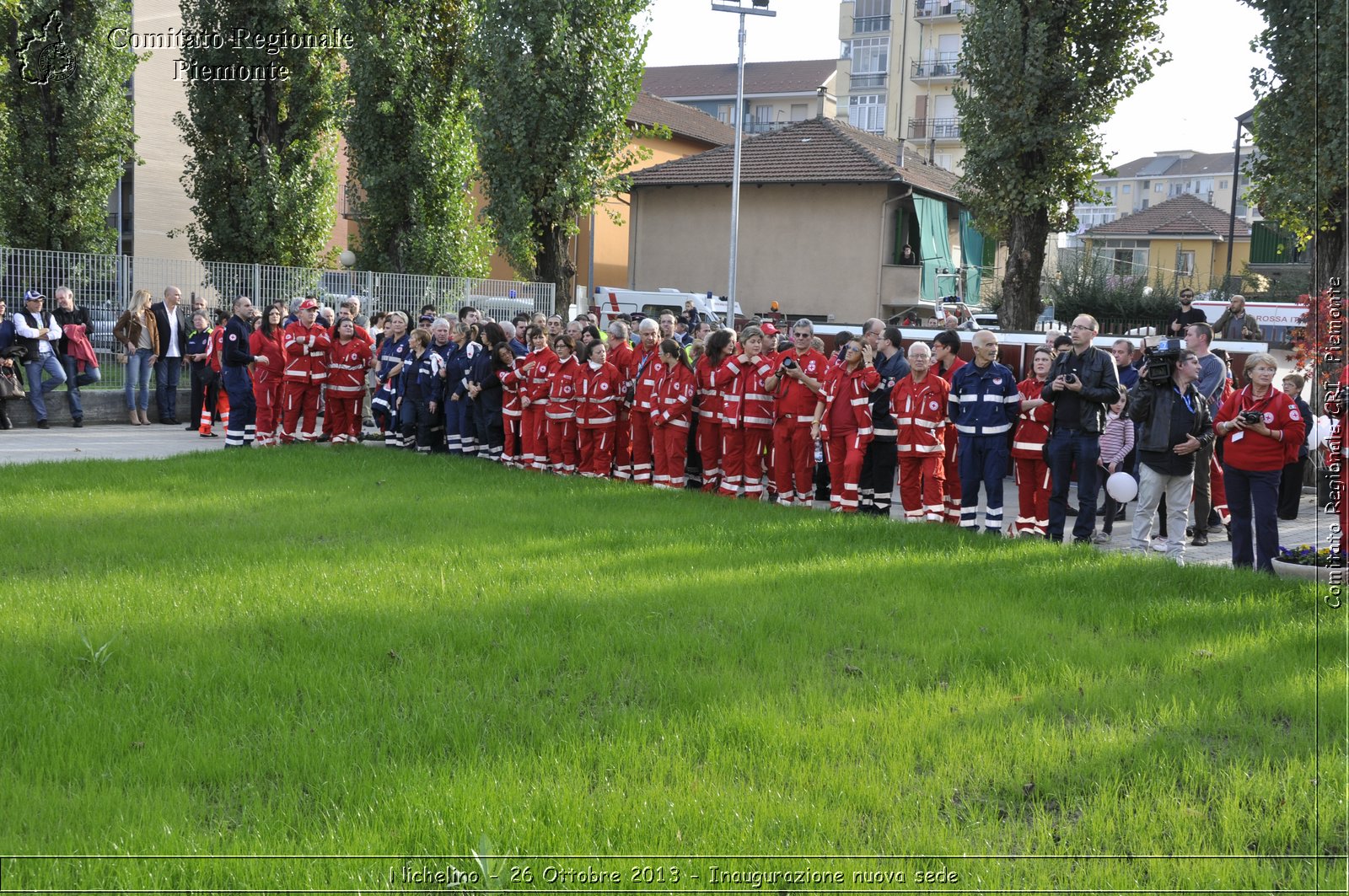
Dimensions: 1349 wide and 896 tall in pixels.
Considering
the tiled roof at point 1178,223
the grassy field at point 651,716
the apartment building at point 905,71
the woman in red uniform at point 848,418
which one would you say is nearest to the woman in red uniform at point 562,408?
the woman in red uniform at point 848,418

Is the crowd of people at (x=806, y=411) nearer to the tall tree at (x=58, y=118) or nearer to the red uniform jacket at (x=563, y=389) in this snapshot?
the red uniform jacket at (x=563, y=389)

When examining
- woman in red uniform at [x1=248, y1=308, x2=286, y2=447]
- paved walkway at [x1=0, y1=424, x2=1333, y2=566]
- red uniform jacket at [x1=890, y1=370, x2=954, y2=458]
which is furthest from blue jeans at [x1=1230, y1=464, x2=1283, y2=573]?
woman in red uniform at [x1=248, y1=308, x2=286, y2=447]

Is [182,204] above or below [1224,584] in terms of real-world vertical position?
above

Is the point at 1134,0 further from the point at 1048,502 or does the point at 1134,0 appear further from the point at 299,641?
the point at 299,641

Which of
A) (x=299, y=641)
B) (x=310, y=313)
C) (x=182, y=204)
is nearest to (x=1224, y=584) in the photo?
(x=299, y=641)

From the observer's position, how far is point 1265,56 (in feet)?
58.8

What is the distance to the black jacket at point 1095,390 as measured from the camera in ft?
39.6

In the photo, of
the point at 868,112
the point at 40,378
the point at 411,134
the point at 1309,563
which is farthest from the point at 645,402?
the point at 868,112

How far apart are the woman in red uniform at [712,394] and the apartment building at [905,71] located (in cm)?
5242

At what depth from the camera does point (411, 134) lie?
30281mm

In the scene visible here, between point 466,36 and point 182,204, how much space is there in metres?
16.4

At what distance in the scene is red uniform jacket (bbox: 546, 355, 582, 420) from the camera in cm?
1605

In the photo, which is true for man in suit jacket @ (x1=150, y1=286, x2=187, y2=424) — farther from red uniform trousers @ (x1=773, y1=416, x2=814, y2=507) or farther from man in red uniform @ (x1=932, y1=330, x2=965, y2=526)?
man in red uniform @ (x1=932, y1=330, x2=965, y2=526)

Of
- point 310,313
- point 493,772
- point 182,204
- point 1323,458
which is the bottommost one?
point 493,772
